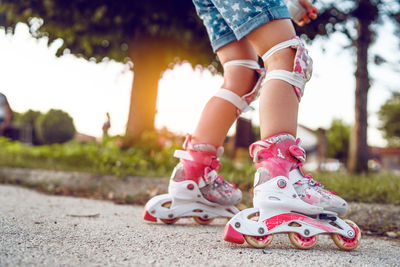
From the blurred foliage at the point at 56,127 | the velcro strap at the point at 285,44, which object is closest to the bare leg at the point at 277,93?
the velcro strap at the point at 285,44

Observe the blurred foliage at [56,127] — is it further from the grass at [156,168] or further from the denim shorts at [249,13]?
the denim shorts at [249,13]

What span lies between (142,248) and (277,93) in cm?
76

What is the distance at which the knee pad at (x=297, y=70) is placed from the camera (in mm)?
1365

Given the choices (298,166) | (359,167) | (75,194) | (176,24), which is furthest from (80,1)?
(359,167)

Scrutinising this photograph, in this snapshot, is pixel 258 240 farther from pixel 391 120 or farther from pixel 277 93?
pixel 391 120

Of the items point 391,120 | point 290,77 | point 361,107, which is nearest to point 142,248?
point 290,77

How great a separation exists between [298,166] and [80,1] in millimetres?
4453

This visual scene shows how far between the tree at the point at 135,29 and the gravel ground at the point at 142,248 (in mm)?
3675

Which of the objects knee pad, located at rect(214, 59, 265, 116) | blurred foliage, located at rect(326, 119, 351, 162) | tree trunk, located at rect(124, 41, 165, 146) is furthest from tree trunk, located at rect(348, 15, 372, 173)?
blurred foliage, located at rect(326, 119, 351, 162)

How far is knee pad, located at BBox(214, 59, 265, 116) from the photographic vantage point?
66.4 inches

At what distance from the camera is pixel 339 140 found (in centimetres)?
3934

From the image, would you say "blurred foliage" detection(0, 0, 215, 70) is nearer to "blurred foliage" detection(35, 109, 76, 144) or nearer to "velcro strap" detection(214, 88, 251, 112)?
"velcro strap" detection(214, 88, 251, 112)

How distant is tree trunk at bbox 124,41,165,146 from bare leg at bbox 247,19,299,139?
442cm

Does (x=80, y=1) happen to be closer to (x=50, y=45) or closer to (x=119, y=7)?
(x=119, y=7)
